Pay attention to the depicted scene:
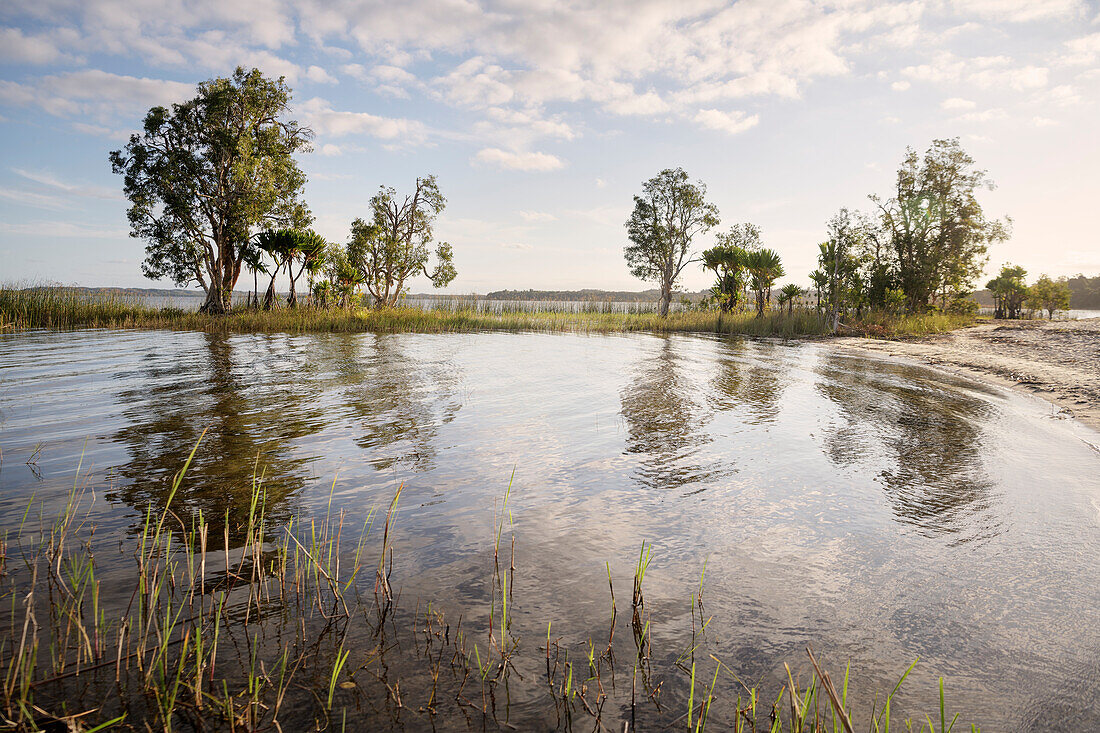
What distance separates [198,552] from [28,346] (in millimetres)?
18479

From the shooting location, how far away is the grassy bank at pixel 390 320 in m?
23.1

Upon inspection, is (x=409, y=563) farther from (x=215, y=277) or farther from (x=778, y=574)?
(x=215, y=277)

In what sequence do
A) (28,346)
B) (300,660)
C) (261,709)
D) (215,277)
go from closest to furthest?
(261,709)
(300,660)
(28,346)
(215,277)

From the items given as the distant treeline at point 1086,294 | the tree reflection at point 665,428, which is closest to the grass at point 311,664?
the tree reflection at point 665,428

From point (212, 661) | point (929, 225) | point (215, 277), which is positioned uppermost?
point (929, 225)

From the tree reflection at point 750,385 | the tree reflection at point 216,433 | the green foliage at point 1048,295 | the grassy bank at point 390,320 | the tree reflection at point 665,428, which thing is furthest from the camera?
the green foliage at point 1048,295

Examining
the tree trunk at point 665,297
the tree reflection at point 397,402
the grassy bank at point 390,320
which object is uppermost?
the tree trunk at point 665,297

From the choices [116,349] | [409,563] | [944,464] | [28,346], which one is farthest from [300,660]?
[28,346]

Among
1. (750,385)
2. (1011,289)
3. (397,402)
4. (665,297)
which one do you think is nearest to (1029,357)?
(750,385)

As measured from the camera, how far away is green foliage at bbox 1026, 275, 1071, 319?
4606 cm

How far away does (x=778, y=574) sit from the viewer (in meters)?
3.78

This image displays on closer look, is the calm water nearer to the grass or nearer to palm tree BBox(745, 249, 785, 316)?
the grass

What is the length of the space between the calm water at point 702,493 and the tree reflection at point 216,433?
0.18 feet

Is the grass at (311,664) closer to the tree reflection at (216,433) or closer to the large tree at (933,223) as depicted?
the tree reflection at (216,433)
